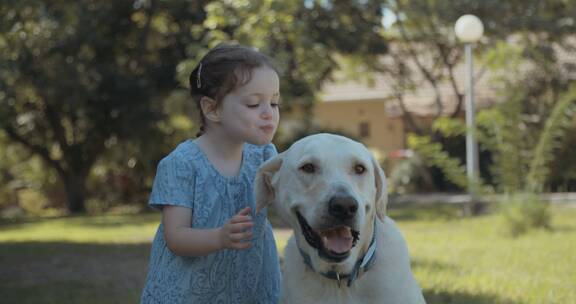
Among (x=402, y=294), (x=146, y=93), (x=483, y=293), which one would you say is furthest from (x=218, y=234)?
(x=146, y=93)

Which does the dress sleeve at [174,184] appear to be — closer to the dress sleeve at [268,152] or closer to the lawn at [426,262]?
the dress sleeve at [268,152]

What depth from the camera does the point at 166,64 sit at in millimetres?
19141

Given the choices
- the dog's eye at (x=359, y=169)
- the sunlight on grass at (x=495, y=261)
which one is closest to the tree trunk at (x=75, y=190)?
the sunlight on grass at (x=495, y=261)

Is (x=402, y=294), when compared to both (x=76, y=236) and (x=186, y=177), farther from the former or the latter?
(x=76, y=236)

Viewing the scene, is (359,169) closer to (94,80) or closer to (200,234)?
(200,234)

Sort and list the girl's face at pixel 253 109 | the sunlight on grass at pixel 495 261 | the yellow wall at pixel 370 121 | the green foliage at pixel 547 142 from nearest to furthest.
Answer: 1. the girl's face at pixel 253 109
2. the sunlight on grass at pixel 495 261
3. the green foliage at pixel 547 142
4. the yellow wall at pixel 370 121

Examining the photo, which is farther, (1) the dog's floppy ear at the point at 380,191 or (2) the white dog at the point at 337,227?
(1) the dog's floppy ear at the point at 380,191

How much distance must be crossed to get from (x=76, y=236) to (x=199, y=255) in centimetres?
904

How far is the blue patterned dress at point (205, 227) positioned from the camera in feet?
11.9

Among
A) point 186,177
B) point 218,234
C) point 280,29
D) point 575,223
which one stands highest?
point 280,29

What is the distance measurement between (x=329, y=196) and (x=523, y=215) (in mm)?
7881

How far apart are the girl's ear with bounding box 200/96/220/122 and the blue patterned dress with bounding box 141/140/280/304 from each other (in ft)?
0.61

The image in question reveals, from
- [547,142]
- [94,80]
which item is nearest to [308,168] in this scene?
[547,142]

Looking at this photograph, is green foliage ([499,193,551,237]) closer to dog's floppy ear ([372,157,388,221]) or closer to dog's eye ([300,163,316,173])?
dog's floppy ear ([372,157,388,221])
